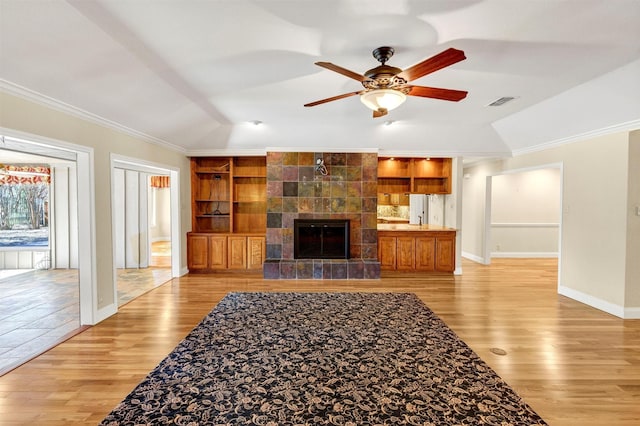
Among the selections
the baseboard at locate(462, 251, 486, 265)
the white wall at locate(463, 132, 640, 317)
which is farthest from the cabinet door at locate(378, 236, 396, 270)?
the white wall at locate(463, 132, 640, 317)

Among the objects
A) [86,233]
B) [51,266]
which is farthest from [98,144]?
[51,266]

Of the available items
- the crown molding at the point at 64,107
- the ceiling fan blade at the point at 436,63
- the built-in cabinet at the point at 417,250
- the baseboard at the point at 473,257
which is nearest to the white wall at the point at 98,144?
the crown molding at the point at 64,107

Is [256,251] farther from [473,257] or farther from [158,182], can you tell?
[158,182]

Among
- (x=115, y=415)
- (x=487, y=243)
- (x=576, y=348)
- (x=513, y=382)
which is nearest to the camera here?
(x=115, y=415)

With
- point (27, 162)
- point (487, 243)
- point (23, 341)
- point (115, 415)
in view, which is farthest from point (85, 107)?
point (487, 243)

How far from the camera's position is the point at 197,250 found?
6594mm

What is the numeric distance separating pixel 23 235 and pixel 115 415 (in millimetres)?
6267

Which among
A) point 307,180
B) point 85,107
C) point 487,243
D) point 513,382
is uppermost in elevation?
point 85,107

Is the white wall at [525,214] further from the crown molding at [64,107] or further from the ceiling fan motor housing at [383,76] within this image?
the crown molding at [64,107]

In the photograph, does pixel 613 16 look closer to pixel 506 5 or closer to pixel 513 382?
pixel 506 5

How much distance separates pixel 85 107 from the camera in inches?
139

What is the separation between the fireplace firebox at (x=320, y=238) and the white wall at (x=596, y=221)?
374cm

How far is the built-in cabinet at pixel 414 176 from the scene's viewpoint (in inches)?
276

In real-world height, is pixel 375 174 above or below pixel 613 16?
below
